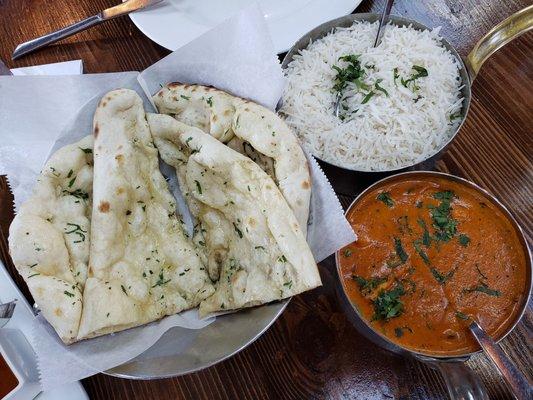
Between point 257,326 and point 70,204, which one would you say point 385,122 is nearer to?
point 257,326

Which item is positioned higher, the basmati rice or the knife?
the knife

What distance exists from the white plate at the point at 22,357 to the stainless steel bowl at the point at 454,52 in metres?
1.03

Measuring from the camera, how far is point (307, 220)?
5.07 ft

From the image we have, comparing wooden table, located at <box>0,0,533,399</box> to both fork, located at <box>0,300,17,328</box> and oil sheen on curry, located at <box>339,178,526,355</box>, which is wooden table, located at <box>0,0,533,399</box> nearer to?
oil sheen on curry, located at <box>339,178,526,355</box>

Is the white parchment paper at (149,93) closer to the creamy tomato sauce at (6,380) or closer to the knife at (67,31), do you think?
the creamy tomato sauce at (6,380)

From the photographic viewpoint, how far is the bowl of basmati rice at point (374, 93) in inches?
72.1

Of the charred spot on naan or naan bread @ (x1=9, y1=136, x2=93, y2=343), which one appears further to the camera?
the charred spot on naan

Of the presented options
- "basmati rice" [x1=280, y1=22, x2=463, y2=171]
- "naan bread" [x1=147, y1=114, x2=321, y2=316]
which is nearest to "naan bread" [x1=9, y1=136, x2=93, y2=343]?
"naan bread" [x1=147, y1=114, x2=321, y2=316]

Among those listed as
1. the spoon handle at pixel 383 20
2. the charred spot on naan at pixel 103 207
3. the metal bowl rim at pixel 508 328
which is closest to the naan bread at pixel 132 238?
the charred spot on naan at pixel 103 207

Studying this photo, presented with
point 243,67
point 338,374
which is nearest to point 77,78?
point 243,67

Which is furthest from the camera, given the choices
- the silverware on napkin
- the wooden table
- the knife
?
the knife

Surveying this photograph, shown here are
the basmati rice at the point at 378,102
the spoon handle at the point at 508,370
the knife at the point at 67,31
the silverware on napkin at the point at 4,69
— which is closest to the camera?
the spoon handle at the point at 508,370

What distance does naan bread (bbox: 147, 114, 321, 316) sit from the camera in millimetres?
1426

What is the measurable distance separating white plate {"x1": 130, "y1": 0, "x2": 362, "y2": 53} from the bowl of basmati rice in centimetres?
11
